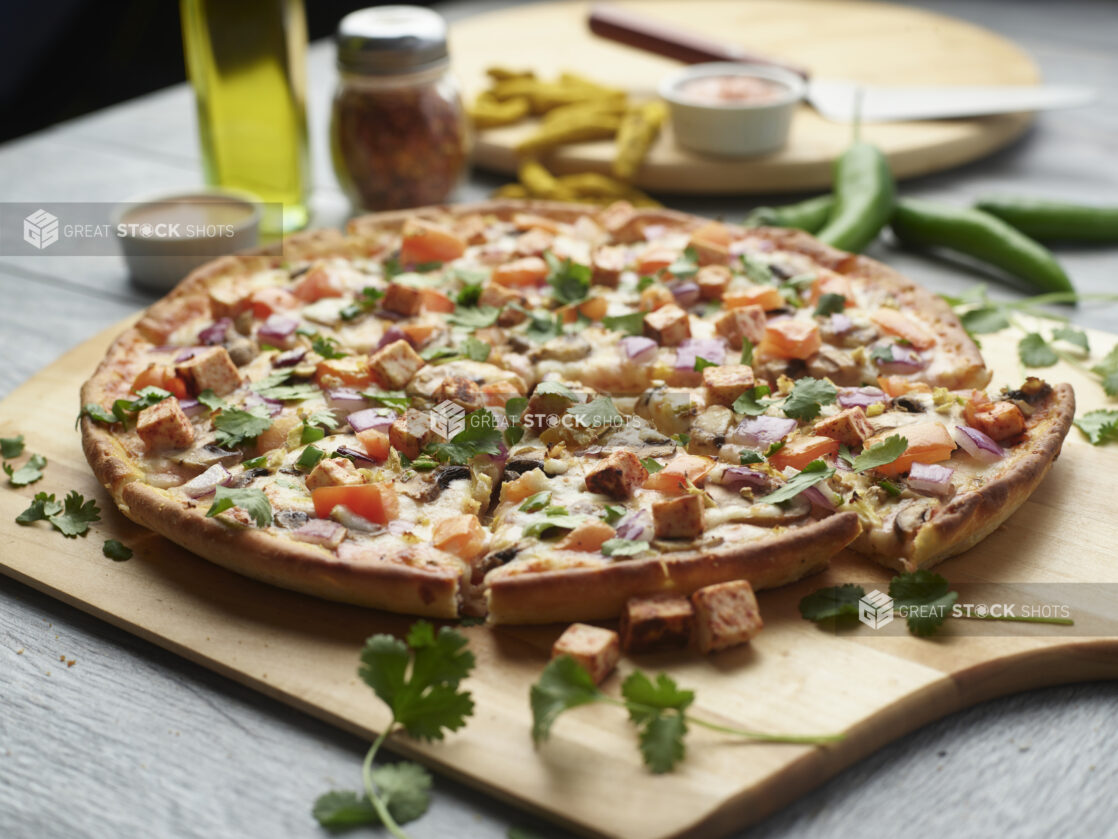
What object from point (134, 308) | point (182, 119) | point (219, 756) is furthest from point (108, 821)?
point (182, 119)

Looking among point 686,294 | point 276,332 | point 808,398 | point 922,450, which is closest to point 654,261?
point 686,294

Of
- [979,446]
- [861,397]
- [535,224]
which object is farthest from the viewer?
[535,224]

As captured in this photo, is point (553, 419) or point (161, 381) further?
point (161, 381)

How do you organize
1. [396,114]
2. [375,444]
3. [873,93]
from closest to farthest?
[375,444] → [396,114] → [873,93]

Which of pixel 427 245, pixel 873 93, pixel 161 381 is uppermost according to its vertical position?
pixel 873 93

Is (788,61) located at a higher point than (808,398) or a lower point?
higher

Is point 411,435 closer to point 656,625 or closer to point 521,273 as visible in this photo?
point 656,625

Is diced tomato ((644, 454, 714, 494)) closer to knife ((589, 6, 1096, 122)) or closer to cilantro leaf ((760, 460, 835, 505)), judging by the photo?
cilantro leaf ((760, 460, 835, 505))
